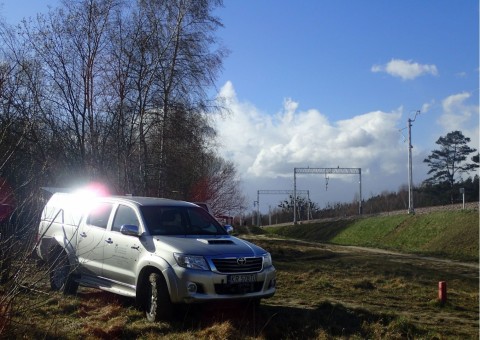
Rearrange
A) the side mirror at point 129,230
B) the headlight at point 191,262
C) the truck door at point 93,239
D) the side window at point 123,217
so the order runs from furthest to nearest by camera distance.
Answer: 1. the truck door at point 93,239
2. the side window at point 123,217
3. the side mirror at point 129,230
4. the headlight at point 191,262

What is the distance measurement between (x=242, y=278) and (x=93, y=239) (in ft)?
9.37

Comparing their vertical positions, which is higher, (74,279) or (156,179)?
(156,179)

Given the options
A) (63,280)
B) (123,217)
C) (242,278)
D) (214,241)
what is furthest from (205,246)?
(63,280)

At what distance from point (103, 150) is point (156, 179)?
224cm

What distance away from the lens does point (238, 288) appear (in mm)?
7355

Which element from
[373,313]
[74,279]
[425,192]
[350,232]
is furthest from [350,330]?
[425,192]

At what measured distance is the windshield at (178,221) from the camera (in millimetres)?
8258

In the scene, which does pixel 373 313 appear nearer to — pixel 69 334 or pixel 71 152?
pixel 69 334

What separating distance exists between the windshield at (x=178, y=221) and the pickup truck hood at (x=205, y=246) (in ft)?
1.26

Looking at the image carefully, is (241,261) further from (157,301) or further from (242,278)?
(157,301)

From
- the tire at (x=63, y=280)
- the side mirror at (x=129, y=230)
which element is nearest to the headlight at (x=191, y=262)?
the side mirror at (x=129, y=230)

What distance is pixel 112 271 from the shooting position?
27.3ft

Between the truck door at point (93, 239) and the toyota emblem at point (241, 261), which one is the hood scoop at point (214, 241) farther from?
the truck door at point (93, 239)

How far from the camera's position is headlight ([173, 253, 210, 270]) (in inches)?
283
